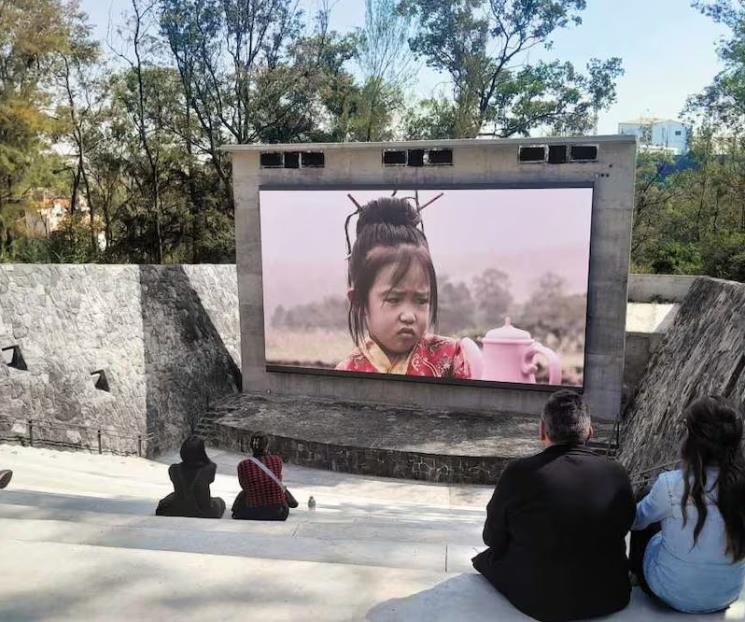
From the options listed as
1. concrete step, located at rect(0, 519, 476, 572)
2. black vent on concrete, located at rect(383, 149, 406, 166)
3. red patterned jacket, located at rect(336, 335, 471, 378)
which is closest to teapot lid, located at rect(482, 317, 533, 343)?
red patterned jacket, located at rect(336, 335, 471, 378)

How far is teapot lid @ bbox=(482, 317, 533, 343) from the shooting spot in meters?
11.3

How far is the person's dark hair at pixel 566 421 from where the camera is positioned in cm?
233

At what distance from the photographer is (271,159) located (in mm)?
12875

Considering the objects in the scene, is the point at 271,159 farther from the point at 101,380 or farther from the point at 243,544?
the point at 243,544

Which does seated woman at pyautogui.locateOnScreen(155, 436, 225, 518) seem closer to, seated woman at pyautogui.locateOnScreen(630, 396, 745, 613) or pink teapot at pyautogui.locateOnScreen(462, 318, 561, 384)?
seated woman at pyautogui.locateOnScreen(630, 396, 745, 613)

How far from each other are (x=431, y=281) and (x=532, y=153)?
2.95 m

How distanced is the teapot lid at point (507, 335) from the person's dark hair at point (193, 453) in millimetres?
7876

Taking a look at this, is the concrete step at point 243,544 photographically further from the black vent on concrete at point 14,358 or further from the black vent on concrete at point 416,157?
the black vent on concrete at point 416,157

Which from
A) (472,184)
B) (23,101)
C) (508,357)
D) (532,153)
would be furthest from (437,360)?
(23,101)

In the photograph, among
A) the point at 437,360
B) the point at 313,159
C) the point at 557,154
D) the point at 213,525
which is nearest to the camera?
the point at 213,525

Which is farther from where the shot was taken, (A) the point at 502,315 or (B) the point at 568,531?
(A) the point at 502,315

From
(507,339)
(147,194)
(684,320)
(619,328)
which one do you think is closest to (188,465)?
(507,339)

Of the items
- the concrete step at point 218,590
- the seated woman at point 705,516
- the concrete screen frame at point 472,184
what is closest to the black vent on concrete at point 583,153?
the concrete screen frame at point 472,184

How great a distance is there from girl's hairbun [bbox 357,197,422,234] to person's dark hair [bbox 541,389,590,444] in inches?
375
